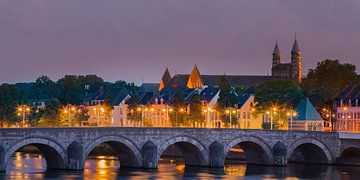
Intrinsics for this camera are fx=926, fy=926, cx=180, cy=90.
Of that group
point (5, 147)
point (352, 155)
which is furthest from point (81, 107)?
point (5, 147)

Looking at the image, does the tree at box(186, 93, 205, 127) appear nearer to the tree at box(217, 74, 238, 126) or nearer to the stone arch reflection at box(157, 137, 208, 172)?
the tree at box(217, 74, 238, 126)

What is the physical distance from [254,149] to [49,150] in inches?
982

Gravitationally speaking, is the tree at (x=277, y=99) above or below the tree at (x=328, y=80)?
below

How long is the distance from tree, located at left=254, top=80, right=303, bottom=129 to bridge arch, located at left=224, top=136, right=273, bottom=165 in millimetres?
21169

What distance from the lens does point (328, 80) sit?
148375mm

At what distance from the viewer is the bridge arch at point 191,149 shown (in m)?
89.4

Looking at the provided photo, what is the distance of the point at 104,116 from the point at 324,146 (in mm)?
63229

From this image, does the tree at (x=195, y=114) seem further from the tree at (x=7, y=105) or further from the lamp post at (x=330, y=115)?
the tree at (x=7, y=105)

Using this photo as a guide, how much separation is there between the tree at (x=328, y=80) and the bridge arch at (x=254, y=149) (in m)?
34.7

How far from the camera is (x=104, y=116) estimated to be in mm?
155375

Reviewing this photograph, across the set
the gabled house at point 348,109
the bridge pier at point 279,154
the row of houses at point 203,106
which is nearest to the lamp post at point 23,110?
the row of houses at point 203,106

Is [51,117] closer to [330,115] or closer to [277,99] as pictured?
[277,99]

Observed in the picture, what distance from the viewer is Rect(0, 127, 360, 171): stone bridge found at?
81131mm

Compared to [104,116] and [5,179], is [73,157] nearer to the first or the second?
[5,179]
